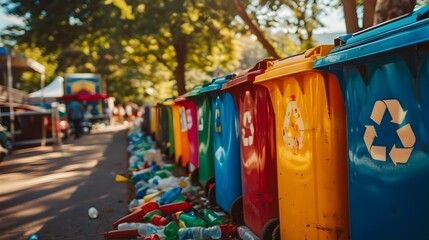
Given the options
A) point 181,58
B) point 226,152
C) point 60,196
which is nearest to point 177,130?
point 60,196

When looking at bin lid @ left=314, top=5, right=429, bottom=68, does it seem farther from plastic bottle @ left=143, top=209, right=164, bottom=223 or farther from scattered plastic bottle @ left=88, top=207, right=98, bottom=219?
scattered plastic bottle @ left=88, top=207, right=98, bottom=219

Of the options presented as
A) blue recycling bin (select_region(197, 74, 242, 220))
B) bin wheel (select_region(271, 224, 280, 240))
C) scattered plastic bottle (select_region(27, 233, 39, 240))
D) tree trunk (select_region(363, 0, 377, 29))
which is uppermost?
Result: tree trunk (select_region(363, 0, 377, 29))

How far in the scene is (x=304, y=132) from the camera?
3.05 metres

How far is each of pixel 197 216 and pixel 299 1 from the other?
695 centimetres

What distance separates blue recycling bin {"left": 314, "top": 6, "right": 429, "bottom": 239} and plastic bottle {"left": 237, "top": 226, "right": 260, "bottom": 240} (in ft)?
4.20

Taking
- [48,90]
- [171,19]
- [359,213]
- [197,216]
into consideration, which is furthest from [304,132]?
[48,90]

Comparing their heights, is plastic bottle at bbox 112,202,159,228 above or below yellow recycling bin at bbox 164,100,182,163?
below

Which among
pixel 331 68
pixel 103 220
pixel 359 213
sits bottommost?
pixel 103 220

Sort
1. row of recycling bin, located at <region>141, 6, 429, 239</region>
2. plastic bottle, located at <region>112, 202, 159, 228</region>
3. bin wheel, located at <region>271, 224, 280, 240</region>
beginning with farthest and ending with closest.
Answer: plastic bottle, located at <region>112, 202, 159, 228</region>
bin wheel, located at <region>271, 224, 280, 240</region>
row of recycling bin, located at <region>141, 6, 429, 239</region>

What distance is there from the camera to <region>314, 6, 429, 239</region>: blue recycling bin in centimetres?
210

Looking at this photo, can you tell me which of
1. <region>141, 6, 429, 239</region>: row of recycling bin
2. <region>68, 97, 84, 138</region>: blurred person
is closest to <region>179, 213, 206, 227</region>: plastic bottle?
<region>141, 6, 429, 239</region>: row of recycling bin

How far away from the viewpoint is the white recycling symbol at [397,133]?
2168mm

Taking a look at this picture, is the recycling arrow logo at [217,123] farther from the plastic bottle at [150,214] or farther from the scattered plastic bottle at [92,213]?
the scattered plastic bottle at [92,213]

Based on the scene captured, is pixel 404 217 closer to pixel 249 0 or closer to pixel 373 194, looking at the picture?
pixel 373 194
